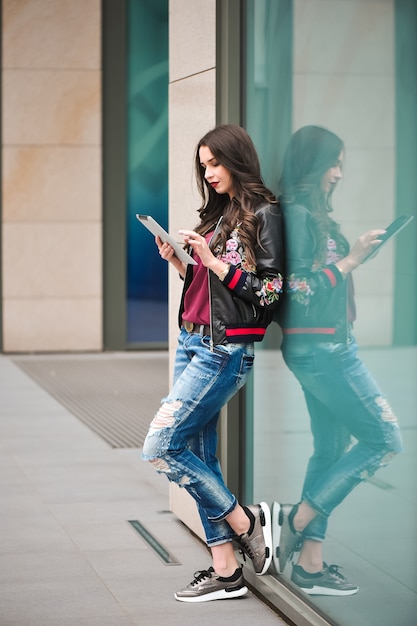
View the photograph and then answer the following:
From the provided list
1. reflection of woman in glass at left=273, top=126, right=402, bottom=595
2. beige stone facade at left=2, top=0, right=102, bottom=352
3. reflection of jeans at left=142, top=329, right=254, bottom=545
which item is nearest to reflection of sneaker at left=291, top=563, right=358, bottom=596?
reflection of woman in glass at left=273, top=126, right=402, bottom=595

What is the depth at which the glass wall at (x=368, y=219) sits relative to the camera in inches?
144

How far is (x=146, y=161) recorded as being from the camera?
14.8 metres

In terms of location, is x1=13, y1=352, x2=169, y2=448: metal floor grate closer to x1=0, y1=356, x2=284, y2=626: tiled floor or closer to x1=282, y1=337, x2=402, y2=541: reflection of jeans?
x1=0, y1=356, x2=284, y2=626: tiled floor

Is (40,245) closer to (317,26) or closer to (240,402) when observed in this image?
(240,402)

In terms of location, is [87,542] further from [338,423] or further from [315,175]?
[315,175]

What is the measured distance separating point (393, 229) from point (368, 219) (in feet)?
0.76

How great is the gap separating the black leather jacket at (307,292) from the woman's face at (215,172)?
0.27 meters

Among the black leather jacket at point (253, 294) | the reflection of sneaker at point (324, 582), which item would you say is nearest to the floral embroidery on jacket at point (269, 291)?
the black leather jacket at point (253, 294)

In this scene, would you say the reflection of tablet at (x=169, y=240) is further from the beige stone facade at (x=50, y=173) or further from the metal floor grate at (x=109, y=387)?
the beige stone facade at (x=50, y=173)

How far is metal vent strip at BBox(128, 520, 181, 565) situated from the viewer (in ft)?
18.5

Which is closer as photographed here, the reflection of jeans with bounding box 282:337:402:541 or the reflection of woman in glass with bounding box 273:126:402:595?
the reflection of jeans with bounding box 282:337:402:541

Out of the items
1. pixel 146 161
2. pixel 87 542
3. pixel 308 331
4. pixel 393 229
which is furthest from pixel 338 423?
pixel 146 161

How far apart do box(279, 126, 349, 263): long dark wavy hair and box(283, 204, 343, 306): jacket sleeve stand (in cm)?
5

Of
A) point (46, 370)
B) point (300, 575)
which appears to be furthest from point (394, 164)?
point (46, 370)
